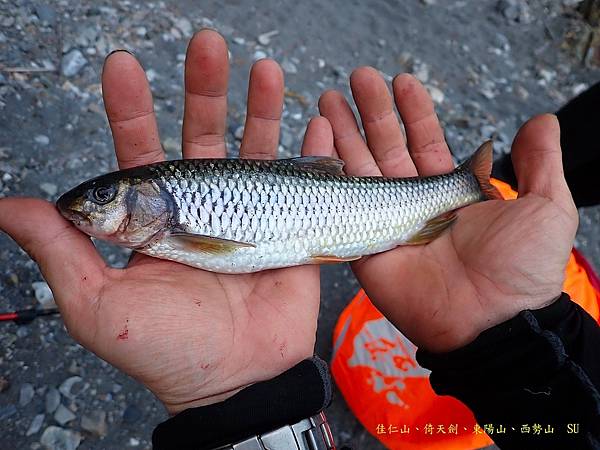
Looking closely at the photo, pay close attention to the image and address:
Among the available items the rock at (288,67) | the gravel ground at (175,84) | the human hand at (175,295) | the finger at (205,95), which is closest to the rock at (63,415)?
the gravel ground at (175,84)

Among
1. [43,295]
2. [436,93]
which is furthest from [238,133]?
[436,93]

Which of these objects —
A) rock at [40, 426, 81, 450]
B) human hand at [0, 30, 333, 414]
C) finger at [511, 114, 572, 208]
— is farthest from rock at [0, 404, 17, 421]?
finger at [511, 114, 572, 208]

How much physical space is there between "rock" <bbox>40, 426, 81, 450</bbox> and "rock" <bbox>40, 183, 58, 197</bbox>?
1859mm

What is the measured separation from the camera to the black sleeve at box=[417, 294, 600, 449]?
2.52 meters

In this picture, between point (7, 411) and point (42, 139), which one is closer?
point (7, 411)

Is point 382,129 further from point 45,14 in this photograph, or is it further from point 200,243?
point 45,14

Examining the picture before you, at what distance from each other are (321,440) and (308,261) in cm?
104

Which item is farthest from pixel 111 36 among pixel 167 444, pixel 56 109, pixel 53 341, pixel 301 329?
pixel 167 444

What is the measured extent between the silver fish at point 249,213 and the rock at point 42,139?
203cm

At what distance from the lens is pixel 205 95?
3332 mm

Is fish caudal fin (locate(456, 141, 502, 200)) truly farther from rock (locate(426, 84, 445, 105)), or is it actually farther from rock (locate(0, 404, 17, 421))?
rock (locate(0, 404, 17, 421))

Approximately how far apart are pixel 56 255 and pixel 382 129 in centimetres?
236

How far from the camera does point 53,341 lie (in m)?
3.89

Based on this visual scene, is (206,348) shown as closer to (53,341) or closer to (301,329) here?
(301,329)
